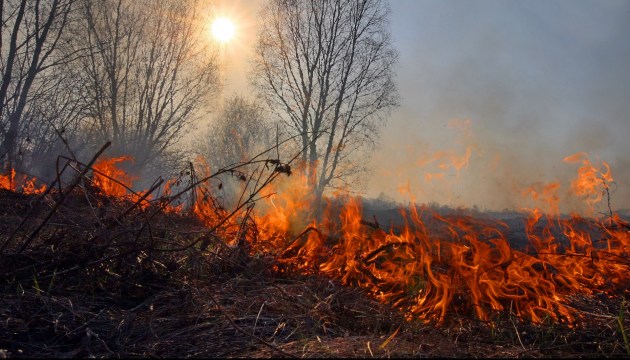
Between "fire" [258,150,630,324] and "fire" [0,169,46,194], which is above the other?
"fire" [0,169,46,194]

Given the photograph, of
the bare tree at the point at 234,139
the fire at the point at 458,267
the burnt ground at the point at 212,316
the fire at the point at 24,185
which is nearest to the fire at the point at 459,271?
the fire at the point at 458,267

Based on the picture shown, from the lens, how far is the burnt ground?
2.07 metres

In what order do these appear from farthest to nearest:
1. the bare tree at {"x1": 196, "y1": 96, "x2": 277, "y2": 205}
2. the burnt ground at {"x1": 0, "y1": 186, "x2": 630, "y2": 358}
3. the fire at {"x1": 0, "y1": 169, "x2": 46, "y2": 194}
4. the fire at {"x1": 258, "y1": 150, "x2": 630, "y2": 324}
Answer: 1. the bare tree at {"x1": 196, "y1": 96, "x2": 277, "y2": 205}
2. the fire at {"x1": 0, "y1": 169, "x2": 46, "y2": 194}
3. the fire at {"x1": 258, "y1": 150, "x2": 630, "y2": 324}
4. the burnt ground at {"x1": 0, "y1": 186, "x2": 630, "y2": 358}

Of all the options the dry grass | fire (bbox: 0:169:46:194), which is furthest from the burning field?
fire (bbox: 0:169:46:194)

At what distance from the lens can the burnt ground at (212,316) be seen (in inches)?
81.4

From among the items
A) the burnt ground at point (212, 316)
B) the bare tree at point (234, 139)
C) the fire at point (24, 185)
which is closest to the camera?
the burnt ground at point (212, 316)

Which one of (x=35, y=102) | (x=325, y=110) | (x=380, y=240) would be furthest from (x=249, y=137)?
(x=380, y=240)

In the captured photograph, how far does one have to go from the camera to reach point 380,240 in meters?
4.00

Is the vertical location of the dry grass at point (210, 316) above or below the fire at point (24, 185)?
below

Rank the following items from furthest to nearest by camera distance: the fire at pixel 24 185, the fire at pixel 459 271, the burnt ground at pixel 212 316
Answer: the fire at pixel 24 185, the fire at pixel 459 271, the burnt ground at pixel 212 316

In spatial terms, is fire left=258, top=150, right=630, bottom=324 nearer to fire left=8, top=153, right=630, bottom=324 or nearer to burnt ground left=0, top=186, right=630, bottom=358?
fire left=8, top=153, right=630, bottom=324

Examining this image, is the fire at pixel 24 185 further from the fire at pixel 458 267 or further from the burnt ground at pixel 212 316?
the fire at pixel 458 267

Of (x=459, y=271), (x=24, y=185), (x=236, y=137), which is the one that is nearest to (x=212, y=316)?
(x=459, y=271)

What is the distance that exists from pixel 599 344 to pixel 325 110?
1383 cm
